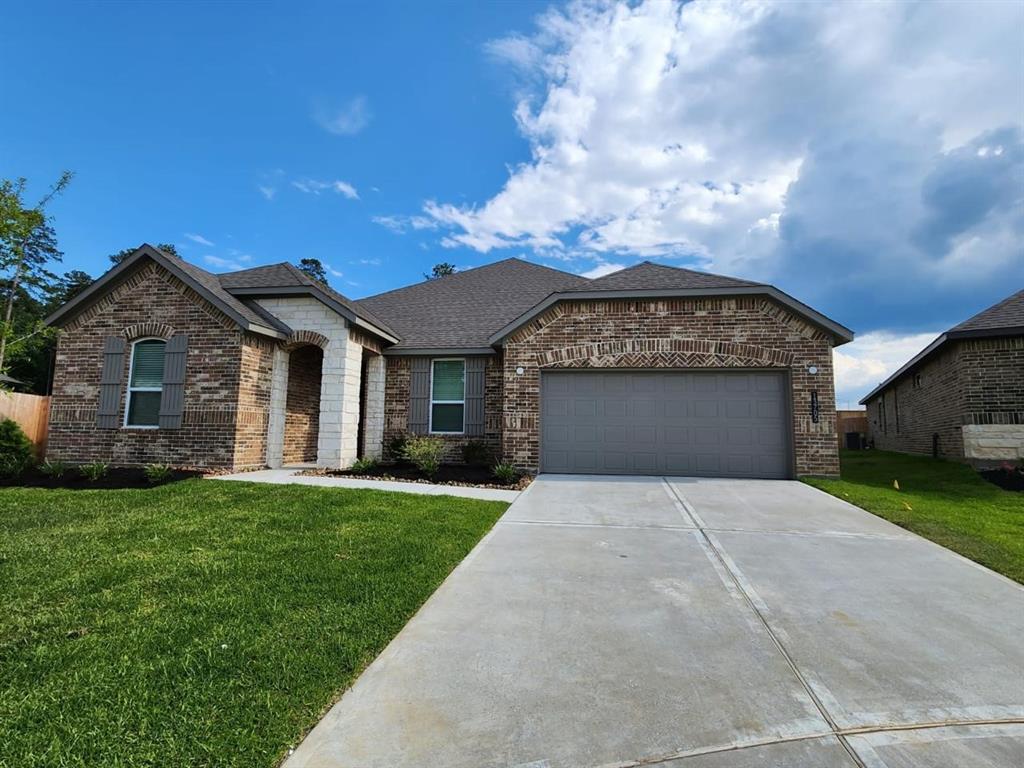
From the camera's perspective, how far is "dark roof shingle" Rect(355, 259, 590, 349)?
13077 millimetres

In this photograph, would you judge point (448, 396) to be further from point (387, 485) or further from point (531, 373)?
point (387, 485)

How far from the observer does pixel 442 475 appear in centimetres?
1026

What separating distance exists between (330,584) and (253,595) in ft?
1.77

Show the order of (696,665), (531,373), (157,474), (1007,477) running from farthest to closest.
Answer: (531,373) → (1007,477) → (157,474) → (696,665)

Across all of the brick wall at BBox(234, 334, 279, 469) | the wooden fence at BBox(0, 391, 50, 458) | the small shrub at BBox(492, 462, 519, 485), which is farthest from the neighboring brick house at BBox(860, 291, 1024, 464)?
the wooden fence at BBox(0, 391, 50, 458)

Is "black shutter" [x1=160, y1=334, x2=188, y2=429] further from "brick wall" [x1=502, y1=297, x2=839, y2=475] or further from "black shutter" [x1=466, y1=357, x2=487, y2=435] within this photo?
"brick wall" [x1=502, y1=297, x2=839, y2=475]

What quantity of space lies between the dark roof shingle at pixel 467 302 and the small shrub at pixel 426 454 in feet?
8.34

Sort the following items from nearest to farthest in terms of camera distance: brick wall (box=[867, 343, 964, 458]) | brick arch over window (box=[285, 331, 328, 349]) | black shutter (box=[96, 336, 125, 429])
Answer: black shutter (box=[96, 336, 125, 429])
brick arch over window (box=[285, 331, 328, 349])
brick wall (box=[867, 343, 964, 458])

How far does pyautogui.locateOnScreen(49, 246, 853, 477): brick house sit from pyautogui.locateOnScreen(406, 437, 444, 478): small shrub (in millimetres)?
1450

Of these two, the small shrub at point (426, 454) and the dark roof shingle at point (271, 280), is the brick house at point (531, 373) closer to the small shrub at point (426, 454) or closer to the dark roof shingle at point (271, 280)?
the dark roof shingle at point (271, 280)

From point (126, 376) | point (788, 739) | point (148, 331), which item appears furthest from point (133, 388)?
point (788, 739)

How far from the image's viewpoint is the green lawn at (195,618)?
211cm

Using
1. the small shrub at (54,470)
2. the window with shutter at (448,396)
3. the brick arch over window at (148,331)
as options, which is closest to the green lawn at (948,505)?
the window with shutter at (448,396)

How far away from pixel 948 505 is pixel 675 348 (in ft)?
17.3
